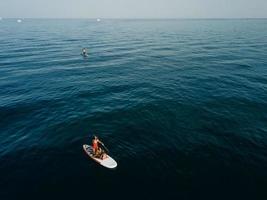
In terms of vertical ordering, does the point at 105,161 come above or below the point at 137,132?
above

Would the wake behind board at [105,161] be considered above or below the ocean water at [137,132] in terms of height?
above

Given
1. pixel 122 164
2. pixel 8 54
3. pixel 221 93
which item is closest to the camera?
pixel 122 164

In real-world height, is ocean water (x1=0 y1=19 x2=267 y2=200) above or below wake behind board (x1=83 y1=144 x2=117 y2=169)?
below

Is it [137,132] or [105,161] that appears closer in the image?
[105,161]

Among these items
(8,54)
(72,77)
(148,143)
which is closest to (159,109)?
(148,143)

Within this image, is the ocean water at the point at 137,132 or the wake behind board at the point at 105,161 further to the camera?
the wake behind board at the point at 105,161

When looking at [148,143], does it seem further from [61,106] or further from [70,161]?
[61,106]

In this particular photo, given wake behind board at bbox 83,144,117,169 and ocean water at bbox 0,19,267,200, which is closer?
ocean water at bbox 0,19,267,200

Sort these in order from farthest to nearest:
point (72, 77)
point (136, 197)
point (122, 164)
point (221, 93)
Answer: point (72, 77)
point (221, 93)
point (122, 164)
point (136, 197)
